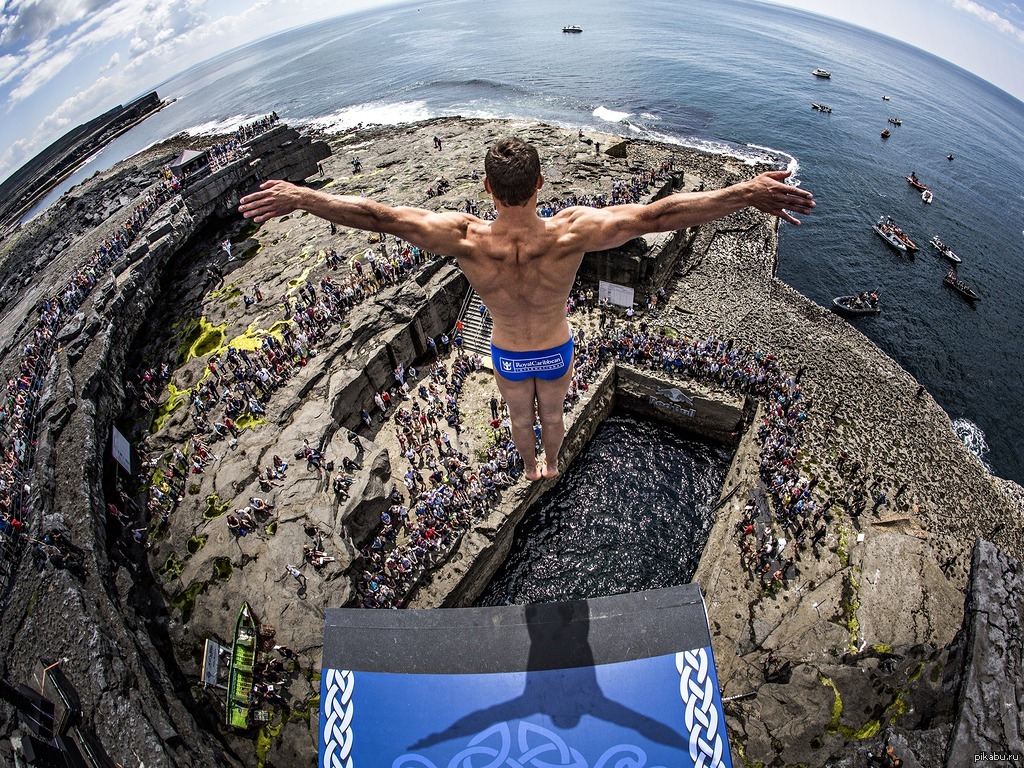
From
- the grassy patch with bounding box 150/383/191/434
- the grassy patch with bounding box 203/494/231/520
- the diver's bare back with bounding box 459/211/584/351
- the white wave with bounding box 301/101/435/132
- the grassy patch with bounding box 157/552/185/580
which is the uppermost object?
the white wave with bounding box 301/101/435/132

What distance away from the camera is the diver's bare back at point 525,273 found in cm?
509

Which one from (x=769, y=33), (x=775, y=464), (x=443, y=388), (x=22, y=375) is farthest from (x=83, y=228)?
(x=769, y=33)

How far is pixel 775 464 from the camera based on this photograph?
62.1 ft

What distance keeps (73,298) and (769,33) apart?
223 meters

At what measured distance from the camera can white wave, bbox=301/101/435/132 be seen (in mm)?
77688

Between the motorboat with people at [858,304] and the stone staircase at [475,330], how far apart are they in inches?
1084

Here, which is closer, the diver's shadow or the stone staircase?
the diver's shadow

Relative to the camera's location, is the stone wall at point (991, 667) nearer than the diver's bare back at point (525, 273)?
No

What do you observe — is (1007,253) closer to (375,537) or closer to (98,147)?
(375,537)

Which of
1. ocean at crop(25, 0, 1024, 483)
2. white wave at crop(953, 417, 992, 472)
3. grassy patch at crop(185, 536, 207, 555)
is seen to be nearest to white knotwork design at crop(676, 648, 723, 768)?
grassy patch at crop(185, 536, 207, 555)

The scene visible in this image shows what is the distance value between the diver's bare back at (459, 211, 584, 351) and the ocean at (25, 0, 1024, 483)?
111 feet

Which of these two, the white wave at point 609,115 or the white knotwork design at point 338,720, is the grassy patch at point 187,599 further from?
the white wave at point 609,115

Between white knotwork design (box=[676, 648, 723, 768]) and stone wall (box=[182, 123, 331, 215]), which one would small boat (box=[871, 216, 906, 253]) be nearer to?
white knotwork design (box=[676, 648, 723, 768])

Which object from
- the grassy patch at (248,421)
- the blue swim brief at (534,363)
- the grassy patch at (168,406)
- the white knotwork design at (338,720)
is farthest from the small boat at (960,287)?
the grassy patch at (168,406)
